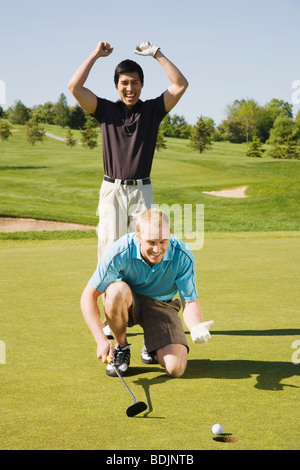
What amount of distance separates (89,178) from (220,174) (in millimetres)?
9666

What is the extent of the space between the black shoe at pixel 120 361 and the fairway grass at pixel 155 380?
2.6 inches

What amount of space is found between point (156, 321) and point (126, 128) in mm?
1732

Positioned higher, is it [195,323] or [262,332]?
[195,323]

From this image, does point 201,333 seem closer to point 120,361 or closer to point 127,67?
point 120,361

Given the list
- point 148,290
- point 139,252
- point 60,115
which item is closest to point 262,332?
point 148,290

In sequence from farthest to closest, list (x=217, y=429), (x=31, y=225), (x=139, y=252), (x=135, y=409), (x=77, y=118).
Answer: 1. (x=77, y=118)
2. (x=31, y=225)
3. (x=139, y=252)
4. (x=135, y=409)
5. (x=217, y=429)

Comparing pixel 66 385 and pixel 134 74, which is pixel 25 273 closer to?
pixel 134 74

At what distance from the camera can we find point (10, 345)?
4.84 m

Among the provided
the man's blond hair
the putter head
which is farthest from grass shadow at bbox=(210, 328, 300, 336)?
the putter head

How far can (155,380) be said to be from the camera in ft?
13.6

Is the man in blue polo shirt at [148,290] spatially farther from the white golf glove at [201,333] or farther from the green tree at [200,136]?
the green tree at [200,136]

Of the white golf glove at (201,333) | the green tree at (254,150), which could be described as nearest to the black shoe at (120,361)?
the white golf glove at (201,333)

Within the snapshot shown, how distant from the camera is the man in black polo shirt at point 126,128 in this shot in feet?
17.5

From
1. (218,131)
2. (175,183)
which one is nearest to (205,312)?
(175,183)
